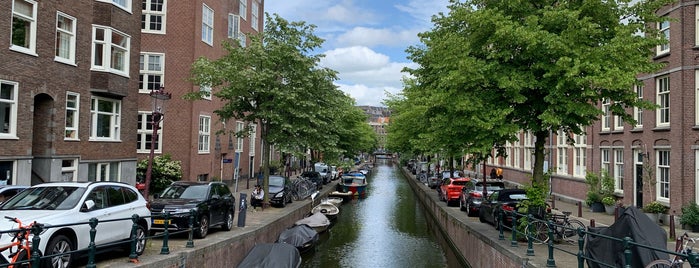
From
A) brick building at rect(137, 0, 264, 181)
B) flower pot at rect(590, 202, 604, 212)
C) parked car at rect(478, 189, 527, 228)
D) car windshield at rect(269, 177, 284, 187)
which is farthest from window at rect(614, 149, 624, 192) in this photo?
brick building at rect(137, 0, 264, 181)

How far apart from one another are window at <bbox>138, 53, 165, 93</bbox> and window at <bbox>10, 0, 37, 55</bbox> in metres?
13.7

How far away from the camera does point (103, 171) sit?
73.1 ft

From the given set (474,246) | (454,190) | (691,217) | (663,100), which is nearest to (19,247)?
(474,246)

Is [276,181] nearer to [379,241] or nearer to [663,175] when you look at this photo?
[379,241]

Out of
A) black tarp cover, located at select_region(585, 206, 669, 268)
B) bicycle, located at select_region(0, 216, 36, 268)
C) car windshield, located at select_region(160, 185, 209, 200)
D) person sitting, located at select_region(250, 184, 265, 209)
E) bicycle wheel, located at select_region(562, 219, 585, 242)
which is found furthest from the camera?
person sitting, located at select_region(250, 184, 265, 209)

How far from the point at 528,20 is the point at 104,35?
1705 centimetres

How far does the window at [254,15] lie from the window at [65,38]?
84.9ft

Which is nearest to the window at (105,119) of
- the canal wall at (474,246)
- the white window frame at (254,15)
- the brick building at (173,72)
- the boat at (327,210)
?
the brick building at (173,72)

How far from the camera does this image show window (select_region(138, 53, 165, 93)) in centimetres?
3139

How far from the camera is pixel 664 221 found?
2031 centimetres

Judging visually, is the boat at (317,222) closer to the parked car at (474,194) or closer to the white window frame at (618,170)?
the parked car at (474,194)

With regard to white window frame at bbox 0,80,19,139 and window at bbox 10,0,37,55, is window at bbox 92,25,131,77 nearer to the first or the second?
window at bbox 10,0,37,55

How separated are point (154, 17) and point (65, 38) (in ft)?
41.5

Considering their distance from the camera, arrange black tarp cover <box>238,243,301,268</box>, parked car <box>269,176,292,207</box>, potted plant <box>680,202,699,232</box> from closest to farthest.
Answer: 1. black tarp cover <box>238,243,301,268</box>
2. potted plant <box>680,202,699,232</box>
3. parked car <box>269,176,292,207</box>
